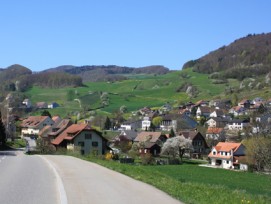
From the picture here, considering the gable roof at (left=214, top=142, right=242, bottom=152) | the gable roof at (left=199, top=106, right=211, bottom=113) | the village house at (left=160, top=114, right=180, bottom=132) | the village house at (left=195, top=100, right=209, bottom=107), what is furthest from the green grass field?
the gable roof at (left=214, top=142, right=242, bottom=152)

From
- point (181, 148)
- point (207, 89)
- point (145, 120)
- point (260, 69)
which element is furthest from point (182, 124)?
point (260, 69)

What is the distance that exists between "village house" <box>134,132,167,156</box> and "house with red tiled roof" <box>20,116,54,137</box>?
3643 centimetres

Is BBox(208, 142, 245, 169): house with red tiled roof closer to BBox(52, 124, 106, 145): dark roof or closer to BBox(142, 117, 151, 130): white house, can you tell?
BBox(52, 124, 106, 145): dark roof

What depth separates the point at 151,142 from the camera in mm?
88625

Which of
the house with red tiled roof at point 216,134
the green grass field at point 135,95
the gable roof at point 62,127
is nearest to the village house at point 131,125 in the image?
the green grass field at point 135,95

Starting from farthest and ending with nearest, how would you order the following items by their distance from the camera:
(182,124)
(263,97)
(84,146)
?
(263,97)
(182,124)
(84,146)

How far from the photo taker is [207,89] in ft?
582

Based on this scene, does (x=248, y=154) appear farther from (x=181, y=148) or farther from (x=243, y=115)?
(x=243, y=115)

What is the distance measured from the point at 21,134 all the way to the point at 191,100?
218ft

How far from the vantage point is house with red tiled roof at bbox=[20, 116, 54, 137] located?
121125 mm

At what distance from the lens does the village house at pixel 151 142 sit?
279 ft

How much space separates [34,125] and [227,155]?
2566 inches

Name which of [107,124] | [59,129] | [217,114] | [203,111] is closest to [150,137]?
[59,129]

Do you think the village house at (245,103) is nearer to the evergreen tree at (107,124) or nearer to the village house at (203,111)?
the village house at (203,111)
